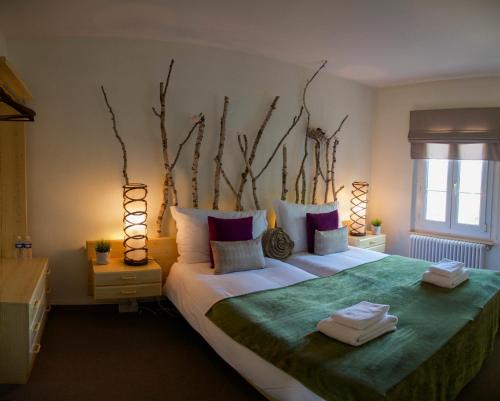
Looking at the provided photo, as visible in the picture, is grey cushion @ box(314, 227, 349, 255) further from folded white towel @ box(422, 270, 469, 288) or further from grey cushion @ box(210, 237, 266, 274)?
folded white towel @ box(422, 270, 469, 288)

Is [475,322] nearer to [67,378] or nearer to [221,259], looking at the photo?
[221,259]

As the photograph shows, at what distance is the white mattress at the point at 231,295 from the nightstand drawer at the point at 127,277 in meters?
0.17

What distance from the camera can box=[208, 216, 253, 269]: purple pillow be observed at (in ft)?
11.0

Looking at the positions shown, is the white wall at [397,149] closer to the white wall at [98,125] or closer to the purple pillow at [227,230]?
the white wall at [98,125]

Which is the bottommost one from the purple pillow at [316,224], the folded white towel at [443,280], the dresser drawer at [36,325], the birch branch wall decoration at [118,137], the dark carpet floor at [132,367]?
the dark carpet floor at [132,367]

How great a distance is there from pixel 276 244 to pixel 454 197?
238cm

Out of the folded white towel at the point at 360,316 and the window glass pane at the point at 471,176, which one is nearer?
the folded white towel at the point at 360,316

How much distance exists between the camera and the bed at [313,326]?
1.78 metres

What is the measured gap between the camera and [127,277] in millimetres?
3188

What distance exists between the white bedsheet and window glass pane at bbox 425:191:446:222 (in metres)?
1.44

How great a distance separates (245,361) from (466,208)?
3.58 m

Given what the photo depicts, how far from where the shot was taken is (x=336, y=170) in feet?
16.5

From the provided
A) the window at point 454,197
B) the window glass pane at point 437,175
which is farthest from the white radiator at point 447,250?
the window glass pane at point 437,175

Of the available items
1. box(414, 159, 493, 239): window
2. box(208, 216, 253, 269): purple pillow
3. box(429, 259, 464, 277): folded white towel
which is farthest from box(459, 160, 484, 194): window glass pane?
box(208, 216, 253, 269): purple pillow
